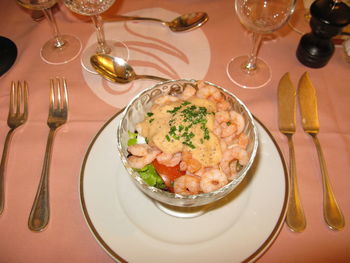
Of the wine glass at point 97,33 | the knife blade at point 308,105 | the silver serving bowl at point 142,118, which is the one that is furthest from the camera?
the wine glass at point 97,33

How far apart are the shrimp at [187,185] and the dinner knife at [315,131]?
0.56m

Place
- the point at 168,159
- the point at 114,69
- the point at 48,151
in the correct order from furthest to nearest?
the point at 114,69 < the point at 48,151 < the point at 168,159

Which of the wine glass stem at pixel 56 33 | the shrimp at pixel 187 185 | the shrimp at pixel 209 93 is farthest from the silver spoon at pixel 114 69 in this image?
the shrimp at pixel 187 185

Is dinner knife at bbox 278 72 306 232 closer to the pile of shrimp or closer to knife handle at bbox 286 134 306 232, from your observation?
knife handle at bbox 286 134 306 232

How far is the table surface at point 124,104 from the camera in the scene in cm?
116

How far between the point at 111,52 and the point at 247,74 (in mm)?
793

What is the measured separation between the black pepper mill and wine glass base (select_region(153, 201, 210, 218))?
1.01 m

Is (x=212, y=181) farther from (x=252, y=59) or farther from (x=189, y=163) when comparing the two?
(x=252, y=59)

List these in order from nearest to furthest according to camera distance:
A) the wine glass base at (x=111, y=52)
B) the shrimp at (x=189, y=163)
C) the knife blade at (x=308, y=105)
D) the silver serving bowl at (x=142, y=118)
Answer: the silver serving bowl at (x=142, y=118), the shrimp at (x=189, y=163), the knife blade at (x=308, y=105), the wine glass base at (x=111, y=52)

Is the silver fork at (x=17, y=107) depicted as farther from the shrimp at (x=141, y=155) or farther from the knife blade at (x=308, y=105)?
the knife blade at (x=308, y=105)

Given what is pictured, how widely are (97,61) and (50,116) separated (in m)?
0.38

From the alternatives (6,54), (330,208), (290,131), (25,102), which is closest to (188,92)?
(290,131)

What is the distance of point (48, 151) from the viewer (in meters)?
1.36

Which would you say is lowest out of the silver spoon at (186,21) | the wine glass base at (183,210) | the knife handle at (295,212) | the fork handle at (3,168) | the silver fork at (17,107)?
the knife handle at (295,212)
